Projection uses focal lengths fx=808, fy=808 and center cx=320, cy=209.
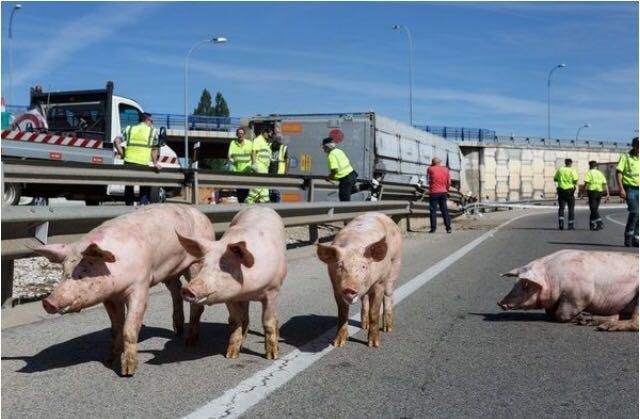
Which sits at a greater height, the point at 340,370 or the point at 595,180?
the point at 595,180

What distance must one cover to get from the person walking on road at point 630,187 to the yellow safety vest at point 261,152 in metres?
6.76

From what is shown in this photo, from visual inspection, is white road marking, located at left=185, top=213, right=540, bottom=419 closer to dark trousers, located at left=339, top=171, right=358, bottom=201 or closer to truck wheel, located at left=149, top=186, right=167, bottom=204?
dark trousers, located at left=339, top=171, right=358, bottom=201

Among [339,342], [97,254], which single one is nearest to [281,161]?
[339,342]

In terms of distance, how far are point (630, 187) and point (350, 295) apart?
11.5 metres

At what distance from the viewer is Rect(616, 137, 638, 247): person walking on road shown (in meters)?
14.7

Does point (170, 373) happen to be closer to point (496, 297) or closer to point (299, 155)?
point (496, 297)

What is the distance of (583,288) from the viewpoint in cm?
638

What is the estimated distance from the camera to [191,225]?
5520 millimetres

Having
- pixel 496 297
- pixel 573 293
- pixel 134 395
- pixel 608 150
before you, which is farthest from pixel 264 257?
pixel 608 150

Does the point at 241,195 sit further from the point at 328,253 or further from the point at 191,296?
the point at 191,296

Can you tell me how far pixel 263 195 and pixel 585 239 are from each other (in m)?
6.74

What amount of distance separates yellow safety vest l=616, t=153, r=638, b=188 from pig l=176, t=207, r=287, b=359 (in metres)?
11.0

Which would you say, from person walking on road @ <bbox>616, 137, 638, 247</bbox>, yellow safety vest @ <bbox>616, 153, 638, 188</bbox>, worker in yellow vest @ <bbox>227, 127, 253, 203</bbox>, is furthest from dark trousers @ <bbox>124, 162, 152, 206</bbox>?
yellow safety vest @ <bbox>616, 153, 638, 188</bbox>

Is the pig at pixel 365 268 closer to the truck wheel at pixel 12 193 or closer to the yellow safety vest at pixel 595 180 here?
the truck wheel at pixel 12 193
